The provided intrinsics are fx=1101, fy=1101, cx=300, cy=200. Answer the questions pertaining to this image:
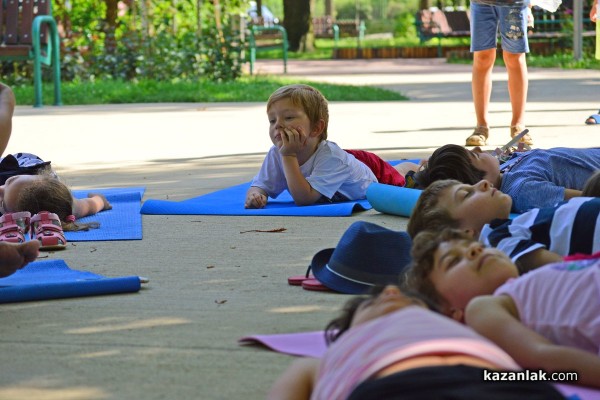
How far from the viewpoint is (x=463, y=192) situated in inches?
153

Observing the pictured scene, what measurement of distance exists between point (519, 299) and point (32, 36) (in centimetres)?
1181

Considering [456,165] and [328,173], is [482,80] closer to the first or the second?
[328,173]

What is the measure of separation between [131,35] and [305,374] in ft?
48.1

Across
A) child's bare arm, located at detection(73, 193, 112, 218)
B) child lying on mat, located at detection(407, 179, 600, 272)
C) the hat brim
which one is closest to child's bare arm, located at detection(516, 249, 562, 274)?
child lying on mat, located at detection(407, 179, 600, 272)

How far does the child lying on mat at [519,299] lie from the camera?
8.54 feet

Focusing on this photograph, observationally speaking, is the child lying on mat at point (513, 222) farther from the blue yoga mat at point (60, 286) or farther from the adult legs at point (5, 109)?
the adult legs at point (5, 109)

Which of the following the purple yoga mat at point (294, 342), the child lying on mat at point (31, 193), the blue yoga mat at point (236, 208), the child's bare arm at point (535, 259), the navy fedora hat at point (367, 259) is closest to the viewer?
the purple yoga mat at point (294, 342)

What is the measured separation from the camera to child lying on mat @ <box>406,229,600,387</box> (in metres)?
2.60

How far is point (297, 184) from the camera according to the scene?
5762 millimetres

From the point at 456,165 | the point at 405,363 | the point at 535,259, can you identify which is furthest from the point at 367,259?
the point at 405,363

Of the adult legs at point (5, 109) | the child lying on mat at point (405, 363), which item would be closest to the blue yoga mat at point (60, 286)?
the adult legs at point (5, 109)

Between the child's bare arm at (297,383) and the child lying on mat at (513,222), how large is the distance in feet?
3.26

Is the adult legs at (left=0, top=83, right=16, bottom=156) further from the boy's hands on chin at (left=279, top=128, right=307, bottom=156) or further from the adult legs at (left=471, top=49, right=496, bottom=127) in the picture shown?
the adult legs at (left=471, top=49, right=496, bottom=127)

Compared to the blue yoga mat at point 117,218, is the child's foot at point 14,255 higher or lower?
higher
